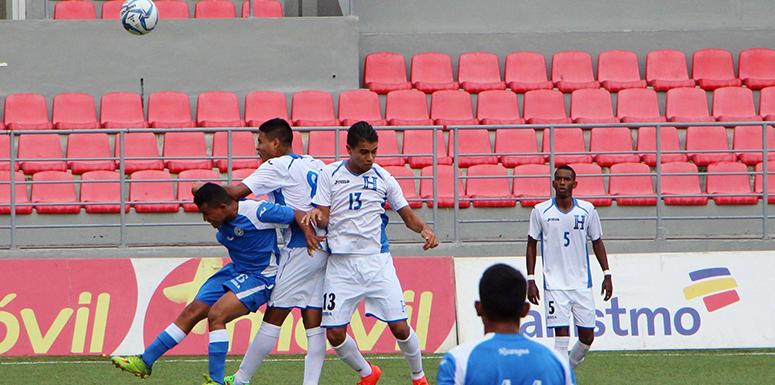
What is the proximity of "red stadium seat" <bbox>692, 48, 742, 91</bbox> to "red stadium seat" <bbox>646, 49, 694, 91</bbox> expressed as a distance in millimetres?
162

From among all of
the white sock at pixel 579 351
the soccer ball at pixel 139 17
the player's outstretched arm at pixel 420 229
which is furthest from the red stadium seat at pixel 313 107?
the player's outstretched arm at pixel 420 229

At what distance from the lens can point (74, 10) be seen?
1948cm

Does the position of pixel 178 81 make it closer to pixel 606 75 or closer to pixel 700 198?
pixel 606 75

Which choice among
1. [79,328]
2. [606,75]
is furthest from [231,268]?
[606,75]

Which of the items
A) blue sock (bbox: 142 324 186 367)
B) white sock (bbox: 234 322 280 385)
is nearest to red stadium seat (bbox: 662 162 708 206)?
white sock (bbox: 234 322 280 385)

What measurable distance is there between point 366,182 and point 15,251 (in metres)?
6.40

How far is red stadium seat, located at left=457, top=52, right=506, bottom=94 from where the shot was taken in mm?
18281

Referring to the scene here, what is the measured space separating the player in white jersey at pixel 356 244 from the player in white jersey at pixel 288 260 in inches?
5.8

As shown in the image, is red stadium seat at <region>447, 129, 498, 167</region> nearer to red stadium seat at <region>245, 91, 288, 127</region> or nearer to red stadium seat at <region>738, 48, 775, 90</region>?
red stadium seat at <region>245, 91, 288, 127</region>

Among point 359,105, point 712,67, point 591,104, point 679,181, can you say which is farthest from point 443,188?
point 712,67

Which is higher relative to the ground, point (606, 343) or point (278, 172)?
point (278, 172)

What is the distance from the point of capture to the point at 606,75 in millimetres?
18672

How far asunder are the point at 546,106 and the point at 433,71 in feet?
6.20

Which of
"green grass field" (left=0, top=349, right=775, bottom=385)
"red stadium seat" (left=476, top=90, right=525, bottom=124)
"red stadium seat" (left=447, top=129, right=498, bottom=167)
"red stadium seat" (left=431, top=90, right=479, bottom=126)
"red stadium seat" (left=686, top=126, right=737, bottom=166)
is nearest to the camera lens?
"green grass field" (left=0, top=349, right=775, bottom=385)
